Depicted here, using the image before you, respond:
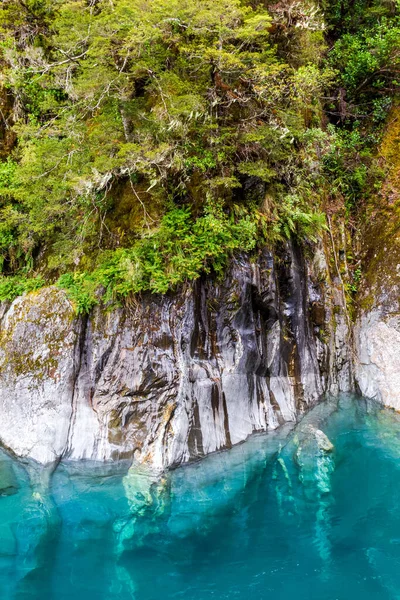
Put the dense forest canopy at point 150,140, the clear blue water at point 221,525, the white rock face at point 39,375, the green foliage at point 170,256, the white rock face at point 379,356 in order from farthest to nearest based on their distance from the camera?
the white rock face at point 379,356 < the white rock face at point 39,375 < the green foliage at point 170,256 < the dense forest canopy at point 150,140 < the clear blue water at point 221,525

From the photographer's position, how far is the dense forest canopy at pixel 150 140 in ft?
22.1

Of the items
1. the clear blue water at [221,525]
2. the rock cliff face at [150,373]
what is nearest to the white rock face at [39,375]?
the rock cliff face at [150,373]

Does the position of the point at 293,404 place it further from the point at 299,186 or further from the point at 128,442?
the point at 299,186

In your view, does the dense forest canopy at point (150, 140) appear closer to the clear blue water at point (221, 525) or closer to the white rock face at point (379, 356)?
the white rock face at point (379, 356)

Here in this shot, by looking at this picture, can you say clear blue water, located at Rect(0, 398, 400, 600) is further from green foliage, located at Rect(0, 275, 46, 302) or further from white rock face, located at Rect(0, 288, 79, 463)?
green foliage, located at Rect(0, 275, 46, 302)

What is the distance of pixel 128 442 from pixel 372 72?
11.4 metres

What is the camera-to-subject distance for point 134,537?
5973mm

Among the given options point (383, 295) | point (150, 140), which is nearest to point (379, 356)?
point (383, 295)

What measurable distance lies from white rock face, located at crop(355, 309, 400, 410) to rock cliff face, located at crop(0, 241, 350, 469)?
193 centimetres

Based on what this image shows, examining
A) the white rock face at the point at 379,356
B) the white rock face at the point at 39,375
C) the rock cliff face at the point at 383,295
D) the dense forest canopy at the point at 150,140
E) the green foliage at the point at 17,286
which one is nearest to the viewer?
the dense forest canopy at the point at 150,140

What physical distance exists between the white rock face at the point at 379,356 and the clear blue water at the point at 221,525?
1088mm

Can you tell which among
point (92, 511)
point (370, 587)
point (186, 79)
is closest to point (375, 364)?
point (370, 587)

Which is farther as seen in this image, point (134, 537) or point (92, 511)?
point (92, 511)

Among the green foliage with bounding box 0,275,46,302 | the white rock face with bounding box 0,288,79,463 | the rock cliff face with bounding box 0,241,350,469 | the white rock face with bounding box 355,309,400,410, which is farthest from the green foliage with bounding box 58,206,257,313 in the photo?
the white rock face with bounding box 355,309,400,410
